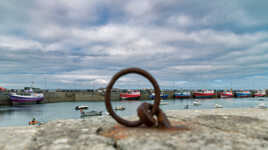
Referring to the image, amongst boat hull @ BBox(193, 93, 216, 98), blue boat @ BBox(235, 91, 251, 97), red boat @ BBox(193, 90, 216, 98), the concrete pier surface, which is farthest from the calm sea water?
blue boat @ BBox(235, 91, 251, 97)

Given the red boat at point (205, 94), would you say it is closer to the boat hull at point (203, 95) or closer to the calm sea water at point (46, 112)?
the boat hull at point (203, 95)

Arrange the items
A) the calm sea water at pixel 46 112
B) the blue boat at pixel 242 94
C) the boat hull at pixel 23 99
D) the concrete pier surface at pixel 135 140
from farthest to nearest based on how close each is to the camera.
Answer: the blue boat at pixel 242 94, the boat hull at pixel 23 99, the calm sea water at pixel 46 112, the concrete pier surface at pixel 135 140

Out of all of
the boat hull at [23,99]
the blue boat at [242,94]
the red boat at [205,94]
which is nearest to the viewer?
the boat hull at [23,99]

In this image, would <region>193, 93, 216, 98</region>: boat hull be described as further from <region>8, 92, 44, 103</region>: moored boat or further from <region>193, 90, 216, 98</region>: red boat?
<region>8, 92, 44, 103</region>: moored boat

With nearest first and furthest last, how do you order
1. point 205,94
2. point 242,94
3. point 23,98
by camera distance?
point 23,98 → point 205,94 → point 242,94

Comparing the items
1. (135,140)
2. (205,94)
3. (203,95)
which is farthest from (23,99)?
(205,94)

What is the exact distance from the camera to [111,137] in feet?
14.3

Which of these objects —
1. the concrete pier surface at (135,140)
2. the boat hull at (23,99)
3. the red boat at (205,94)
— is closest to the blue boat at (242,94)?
the red boat at (205,94)

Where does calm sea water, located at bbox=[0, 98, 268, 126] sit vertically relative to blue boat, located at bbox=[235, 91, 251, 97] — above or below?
below

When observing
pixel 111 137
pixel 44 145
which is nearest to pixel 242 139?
pixel 111 137

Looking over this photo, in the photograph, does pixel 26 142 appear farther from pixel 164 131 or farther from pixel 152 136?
pixel 164 131

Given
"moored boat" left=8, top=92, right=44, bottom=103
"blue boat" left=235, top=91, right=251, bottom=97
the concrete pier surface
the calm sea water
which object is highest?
the concrete pier surface

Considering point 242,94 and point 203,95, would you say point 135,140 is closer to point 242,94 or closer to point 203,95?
point 203,95

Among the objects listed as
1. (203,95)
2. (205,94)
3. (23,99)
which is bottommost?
(203,95)
